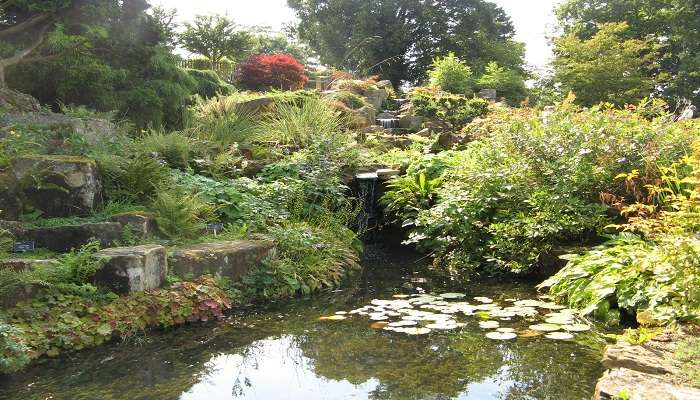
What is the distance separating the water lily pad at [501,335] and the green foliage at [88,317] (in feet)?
7.51

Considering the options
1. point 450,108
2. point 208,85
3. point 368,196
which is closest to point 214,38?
point 208,85

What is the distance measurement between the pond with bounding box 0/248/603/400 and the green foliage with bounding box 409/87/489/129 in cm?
785

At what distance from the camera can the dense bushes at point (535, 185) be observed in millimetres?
5695

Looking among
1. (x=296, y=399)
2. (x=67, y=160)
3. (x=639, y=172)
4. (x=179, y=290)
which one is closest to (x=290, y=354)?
(x=296, y=399)

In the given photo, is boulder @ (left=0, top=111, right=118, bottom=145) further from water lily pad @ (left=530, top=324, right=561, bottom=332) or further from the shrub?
the shrub

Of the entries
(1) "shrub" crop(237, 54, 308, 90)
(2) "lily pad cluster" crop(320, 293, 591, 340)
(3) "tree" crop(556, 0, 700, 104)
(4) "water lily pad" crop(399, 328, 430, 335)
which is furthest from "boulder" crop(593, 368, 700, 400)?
(3) "tree" crop(556, 0, 700, 104)

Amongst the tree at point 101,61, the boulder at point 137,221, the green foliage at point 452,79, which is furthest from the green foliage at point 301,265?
the green foliage at point 452,79

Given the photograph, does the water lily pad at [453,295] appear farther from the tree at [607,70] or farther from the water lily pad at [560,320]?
the tree at [607,70]

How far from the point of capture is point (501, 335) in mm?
4074

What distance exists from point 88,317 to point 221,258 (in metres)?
1.37

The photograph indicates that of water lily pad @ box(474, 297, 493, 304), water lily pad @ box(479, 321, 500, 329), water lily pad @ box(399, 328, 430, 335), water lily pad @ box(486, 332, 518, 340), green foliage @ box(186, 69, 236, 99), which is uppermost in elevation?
green foliage @ box(186, 69, 236, 99)

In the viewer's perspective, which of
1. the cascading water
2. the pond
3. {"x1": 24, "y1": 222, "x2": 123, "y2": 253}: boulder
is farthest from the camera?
the cascading water

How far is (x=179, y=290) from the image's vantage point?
184 inches

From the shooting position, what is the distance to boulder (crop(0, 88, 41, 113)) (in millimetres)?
6387
